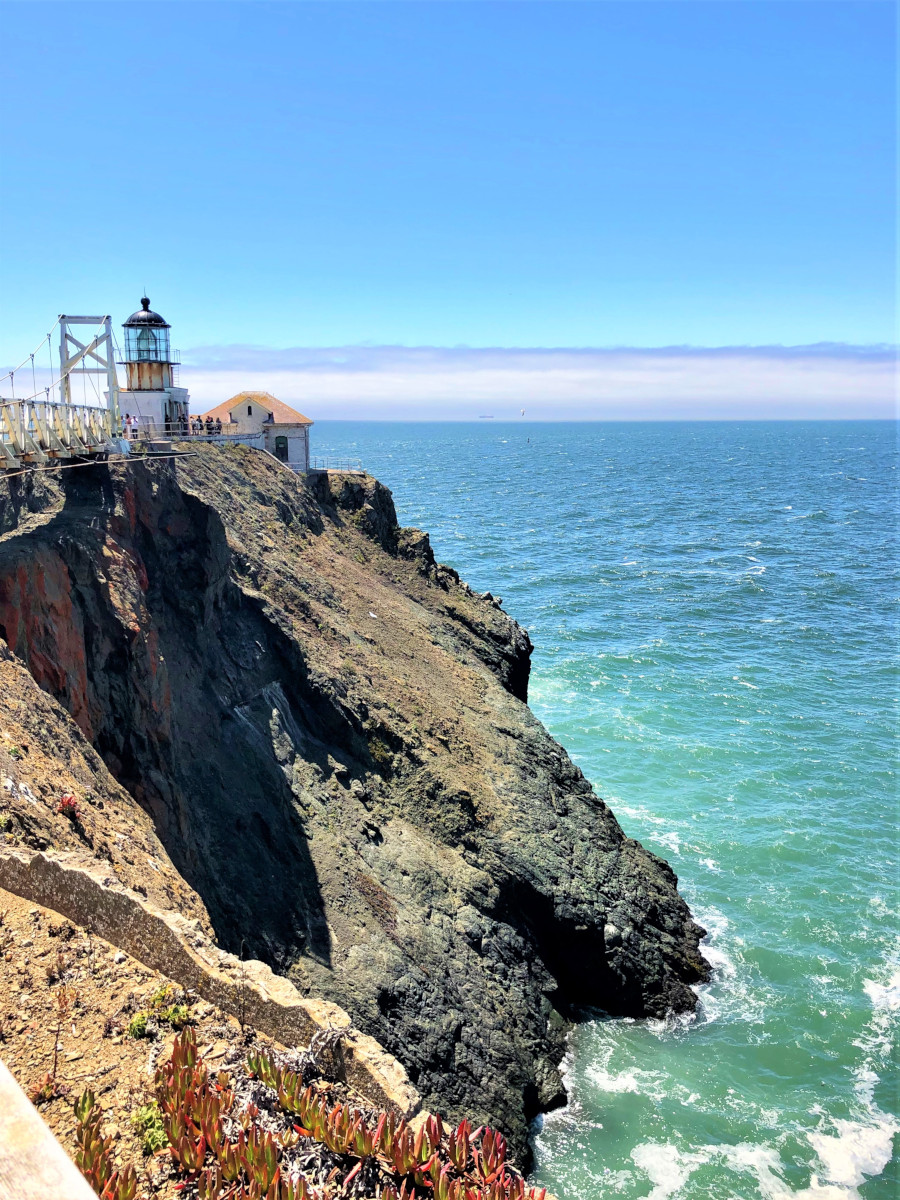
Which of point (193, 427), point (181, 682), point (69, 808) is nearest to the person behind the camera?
point (69, 808)

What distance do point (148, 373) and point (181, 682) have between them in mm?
21365

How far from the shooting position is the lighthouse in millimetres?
39781

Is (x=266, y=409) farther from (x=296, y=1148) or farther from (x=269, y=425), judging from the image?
(x=296, y=1148)

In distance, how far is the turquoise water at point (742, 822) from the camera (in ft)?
74.3

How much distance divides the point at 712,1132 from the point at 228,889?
1406 cm

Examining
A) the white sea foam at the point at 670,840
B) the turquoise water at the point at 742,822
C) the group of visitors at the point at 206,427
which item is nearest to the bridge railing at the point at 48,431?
the group of visitors at the point at 206,427

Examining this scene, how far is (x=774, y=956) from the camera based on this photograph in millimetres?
29562

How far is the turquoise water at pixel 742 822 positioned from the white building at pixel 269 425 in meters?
18.7

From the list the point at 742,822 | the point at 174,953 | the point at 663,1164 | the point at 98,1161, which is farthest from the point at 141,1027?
the point at 742,822

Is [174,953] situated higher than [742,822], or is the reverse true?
[174,953]

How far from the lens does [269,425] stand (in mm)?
43688

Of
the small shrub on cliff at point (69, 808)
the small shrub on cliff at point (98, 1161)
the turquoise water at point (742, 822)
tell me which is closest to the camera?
the small shrub on cliff at point (98, 1161)

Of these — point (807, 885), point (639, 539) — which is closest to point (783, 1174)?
point (807, 885)

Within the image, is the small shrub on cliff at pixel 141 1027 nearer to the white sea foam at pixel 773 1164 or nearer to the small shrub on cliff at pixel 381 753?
the white sea foam at pixel 773 1164
